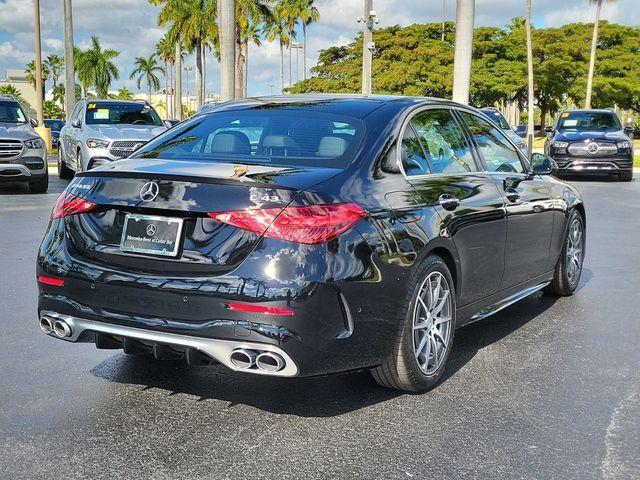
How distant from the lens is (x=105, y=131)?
16.7m

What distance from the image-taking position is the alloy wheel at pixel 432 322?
433 centimetres

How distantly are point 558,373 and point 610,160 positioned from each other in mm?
16559

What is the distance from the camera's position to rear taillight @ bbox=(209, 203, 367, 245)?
3.62m

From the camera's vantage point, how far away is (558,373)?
15.9ft

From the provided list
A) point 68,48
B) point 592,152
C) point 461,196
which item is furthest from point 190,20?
point 461,196

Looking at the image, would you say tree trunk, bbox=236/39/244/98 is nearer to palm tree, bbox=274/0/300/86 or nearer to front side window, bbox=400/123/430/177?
palm tree, bbox=274/0/300/86

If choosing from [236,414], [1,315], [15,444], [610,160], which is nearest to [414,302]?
[236,414]

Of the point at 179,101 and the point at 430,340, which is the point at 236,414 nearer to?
the point at 430,340

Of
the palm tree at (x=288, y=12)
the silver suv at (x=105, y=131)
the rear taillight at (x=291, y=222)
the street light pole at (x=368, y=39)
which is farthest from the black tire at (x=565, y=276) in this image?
the palm tree at (x=288, y=12)

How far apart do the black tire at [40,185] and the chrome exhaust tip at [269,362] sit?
13137 millimetres

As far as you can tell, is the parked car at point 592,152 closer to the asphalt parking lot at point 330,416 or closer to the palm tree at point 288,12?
the asphalt parking lot at point 330,416

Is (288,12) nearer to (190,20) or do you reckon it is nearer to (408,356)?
(190,20)

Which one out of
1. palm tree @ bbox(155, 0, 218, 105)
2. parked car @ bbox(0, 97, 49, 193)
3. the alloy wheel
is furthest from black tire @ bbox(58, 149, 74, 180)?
palm tree @ bbox(155, 0, 218, 105)

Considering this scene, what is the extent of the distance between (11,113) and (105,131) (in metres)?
1.83
